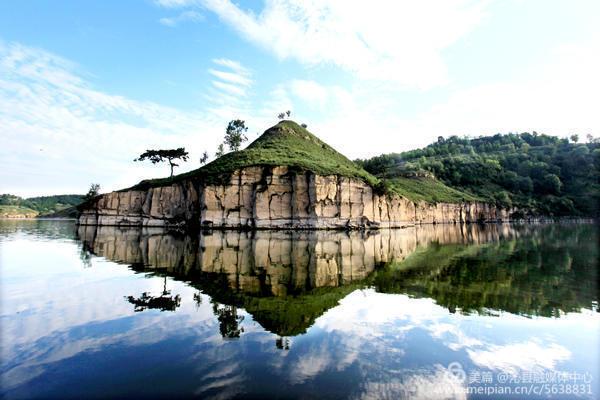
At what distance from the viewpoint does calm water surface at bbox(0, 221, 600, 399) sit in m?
6.14

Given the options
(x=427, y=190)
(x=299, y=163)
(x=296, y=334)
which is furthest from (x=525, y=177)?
(x=296, y=334)

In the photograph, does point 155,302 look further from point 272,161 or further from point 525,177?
point 525,177

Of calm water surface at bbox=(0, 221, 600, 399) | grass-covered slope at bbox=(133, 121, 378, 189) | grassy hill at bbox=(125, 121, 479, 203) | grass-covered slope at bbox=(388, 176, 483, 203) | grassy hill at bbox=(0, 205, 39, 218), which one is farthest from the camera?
grassy hill at bbox=(0, 205, 39, 218)

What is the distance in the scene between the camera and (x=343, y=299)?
12.5 meters

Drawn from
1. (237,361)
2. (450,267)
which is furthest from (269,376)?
(450,267)

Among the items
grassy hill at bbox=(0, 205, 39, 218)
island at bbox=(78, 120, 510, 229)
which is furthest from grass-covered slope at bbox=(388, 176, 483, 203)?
grassy hill at bbox=(0, 205, 39, 218)

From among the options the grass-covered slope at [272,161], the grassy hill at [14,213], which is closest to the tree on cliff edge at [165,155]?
the grass-covered slope at [272,161]

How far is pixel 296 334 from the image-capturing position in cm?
886

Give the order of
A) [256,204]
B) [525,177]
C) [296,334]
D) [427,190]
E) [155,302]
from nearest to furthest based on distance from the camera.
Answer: [296,334], [155,302], [256,204], [427,190], [525,177]

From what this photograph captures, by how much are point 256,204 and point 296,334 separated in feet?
166

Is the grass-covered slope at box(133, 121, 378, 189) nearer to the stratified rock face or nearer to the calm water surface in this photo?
the stratified rock face

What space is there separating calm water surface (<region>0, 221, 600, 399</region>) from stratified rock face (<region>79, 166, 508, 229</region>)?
41.1 m

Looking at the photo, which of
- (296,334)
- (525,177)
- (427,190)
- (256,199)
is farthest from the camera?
(525,177)

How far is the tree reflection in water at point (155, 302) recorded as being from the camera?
1120 centimetres
